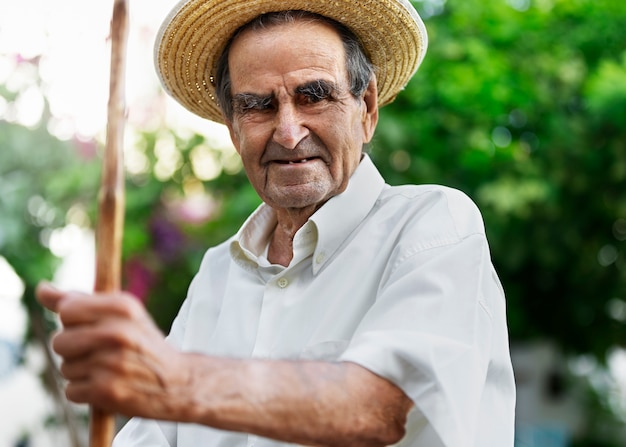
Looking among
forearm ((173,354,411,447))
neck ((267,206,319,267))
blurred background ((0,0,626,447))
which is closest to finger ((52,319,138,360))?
forearm ((173,354,411,447))

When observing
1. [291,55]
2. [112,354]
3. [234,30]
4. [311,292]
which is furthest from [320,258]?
[112,354]

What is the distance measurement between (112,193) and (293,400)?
15.6 inches

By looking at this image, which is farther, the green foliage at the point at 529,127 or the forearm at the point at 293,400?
the green foliage at the point at 529,127

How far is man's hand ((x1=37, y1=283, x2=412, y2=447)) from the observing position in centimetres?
105

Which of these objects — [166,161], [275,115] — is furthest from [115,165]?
[166,161]

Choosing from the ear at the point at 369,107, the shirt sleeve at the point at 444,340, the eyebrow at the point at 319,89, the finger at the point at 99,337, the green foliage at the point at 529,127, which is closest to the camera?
the finger at the point at 99,337

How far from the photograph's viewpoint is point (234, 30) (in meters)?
2.00

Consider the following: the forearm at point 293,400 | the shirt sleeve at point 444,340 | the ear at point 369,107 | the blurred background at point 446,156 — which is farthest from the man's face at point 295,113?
the blurred background at point 446,156

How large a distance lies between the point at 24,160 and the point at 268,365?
15.6 feet

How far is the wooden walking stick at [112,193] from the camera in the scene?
3.45ft

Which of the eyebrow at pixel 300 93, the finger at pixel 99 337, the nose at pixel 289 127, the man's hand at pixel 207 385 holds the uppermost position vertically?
the eyebrow at pixel 300 93

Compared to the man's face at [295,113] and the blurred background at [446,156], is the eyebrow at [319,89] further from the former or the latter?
the blurred background at [446,156]

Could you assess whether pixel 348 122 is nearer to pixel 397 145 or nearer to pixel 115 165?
pixel 115 165

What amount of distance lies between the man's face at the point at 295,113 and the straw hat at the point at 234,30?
0.06 m
